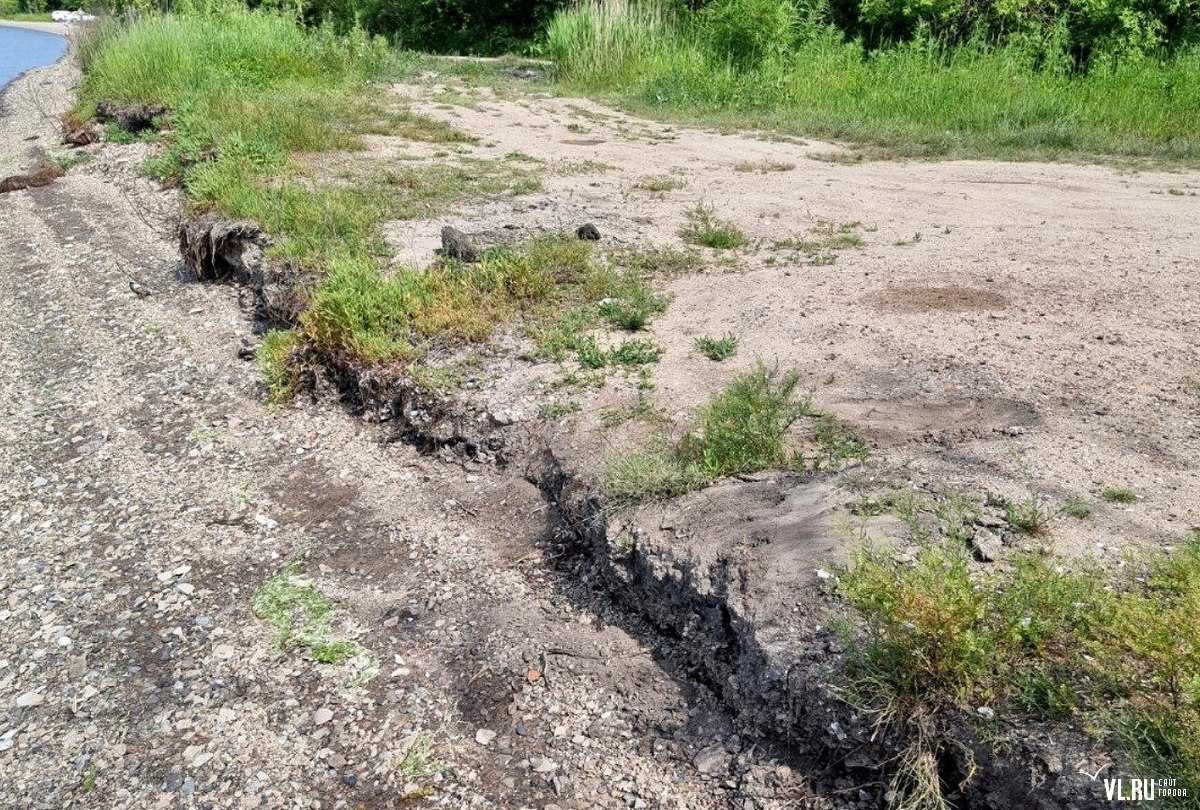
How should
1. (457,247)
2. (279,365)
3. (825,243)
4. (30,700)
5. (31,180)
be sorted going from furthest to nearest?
1. (31,180)
2. (825,243)
3. (457,247)
4. (279,365)
5. (30,700)

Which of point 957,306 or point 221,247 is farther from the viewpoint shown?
→ point 221,247

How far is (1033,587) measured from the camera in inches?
109

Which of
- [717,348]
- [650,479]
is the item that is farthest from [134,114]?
[650,479]

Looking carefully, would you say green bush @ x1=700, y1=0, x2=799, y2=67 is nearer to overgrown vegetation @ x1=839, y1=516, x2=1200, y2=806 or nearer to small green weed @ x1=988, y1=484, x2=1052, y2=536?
small green weed @ x1=988, y1=484, x2=1052, y2=536

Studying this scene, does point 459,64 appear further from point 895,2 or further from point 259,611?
point 259,611

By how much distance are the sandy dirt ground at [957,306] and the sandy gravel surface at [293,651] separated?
91 cm

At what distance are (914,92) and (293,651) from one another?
10471 millimetres

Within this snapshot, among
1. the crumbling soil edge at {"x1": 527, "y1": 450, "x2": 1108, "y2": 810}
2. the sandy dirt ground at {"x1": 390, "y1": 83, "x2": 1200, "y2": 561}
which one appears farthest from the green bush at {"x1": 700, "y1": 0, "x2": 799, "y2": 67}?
the crumbling soil edge at {"x1": 527, "y1": 450, "x2": 1108, "y2": 810}

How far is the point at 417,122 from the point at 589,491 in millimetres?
8461

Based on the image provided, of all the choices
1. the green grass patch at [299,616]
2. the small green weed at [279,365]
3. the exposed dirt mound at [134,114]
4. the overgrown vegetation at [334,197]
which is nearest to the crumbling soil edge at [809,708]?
the green grass patch at [299,616]

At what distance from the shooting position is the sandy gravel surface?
3064 millimetres

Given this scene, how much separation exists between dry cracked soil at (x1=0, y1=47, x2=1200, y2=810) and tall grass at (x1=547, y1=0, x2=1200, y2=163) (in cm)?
283

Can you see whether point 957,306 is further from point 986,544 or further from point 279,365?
point 279,365

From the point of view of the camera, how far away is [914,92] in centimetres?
1157
